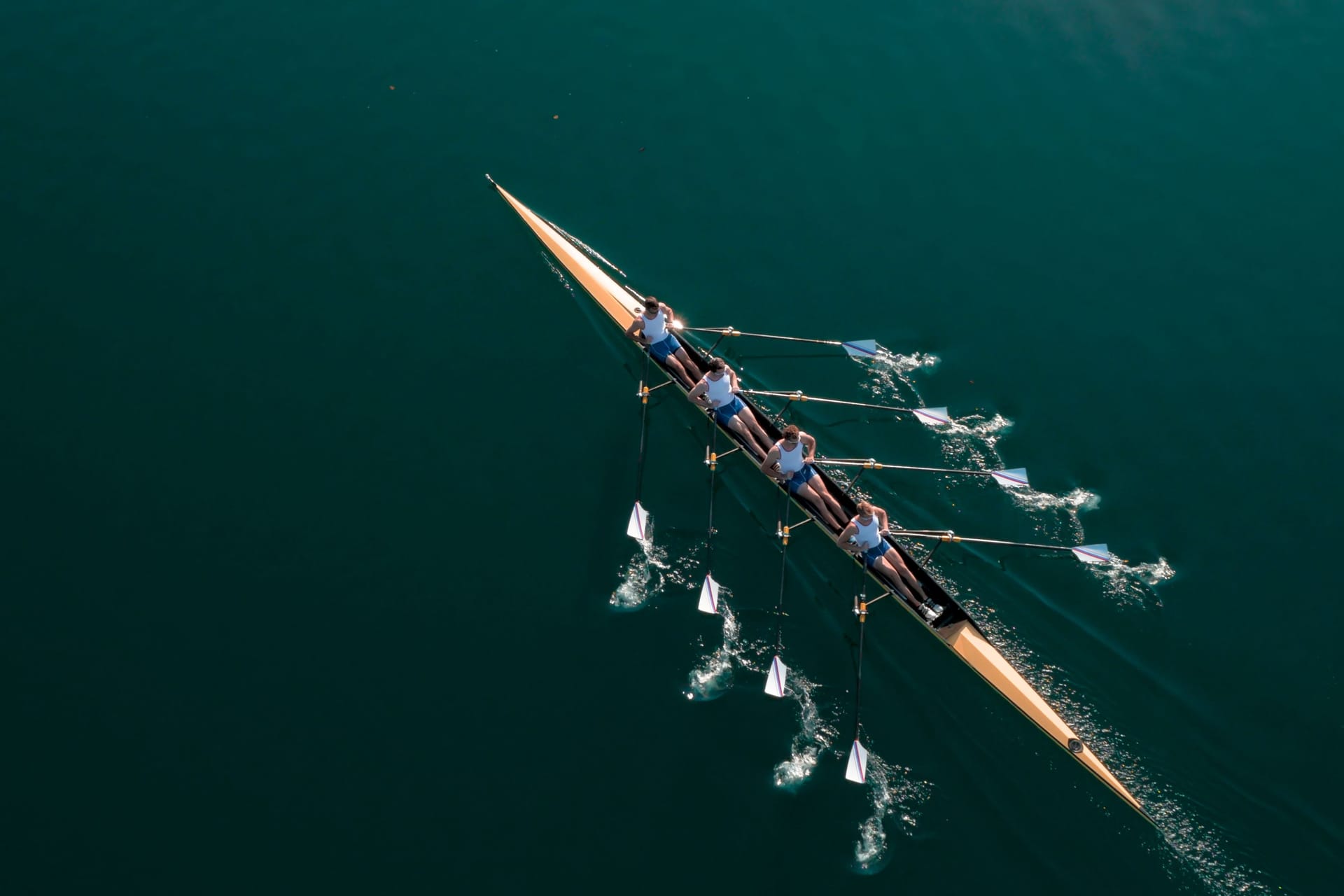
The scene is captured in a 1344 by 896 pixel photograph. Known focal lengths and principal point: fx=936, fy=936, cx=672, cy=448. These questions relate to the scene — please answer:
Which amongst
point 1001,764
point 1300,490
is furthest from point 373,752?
point 1300,490

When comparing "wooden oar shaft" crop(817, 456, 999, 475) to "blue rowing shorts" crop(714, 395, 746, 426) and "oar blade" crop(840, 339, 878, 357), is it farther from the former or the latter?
"oar blade" crop(840, 339, 878, 357)

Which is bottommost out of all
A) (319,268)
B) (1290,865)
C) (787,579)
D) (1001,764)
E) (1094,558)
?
(1290,865)

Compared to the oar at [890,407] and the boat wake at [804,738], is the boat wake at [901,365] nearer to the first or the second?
the oar at [890,407]

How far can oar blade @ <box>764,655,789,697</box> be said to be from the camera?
1614 cm

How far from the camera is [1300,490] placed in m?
18.4

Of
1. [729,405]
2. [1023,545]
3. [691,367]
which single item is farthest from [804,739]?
[691,367]

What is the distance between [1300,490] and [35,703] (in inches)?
938

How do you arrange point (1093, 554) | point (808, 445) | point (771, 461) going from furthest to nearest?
point (771, 461)
point (808, 445)
point (1093, 554)

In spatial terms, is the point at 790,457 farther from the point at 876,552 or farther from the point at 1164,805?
the point at 1164,805

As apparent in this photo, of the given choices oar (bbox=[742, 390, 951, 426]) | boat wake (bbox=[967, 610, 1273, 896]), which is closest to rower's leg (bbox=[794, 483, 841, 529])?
oar (bbox=[742, 390, 951, 426])

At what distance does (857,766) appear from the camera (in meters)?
15.6

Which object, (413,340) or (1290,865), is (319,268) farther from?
(1290,865)

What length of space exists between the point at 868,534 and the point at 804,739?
373 centimetres

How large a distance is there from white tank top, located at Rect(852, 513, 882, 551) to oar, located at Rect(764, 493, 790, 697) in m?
1.35
